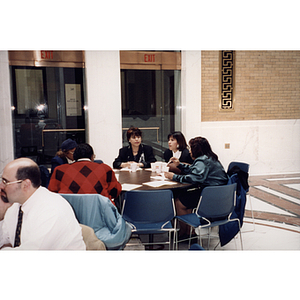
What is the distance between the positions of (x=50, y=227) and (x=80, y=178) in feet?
2.43

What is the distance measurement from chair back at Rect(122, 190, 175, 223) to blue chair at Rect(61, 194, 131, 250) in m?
0.32

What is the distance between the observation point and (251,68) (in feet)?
25.0

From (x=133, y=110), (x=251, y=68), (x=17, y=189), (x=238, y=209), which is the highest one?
(x=251, y=68)

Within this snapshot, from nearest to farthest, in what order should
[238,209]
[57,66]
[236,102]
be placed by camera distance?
1. [238,209]
2. [57,66]
3. [236,102]

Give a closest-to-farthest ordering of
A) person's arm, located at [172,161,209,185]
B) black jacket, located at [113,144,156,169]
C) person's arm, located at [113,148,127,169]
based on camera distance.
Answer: person's arm, located at [172,161,209,185]
person's arm, located at [113,148,127,169]
black jacket, located at [113,144,156,169]

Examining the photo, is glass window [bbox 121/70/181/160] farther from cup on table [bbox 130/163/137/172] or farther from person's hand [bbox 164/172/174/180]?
person's hand [bbox 164/172/174/180]

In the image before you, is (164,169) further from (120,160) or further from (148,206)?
(148,206)

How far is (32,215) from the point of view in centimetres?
223

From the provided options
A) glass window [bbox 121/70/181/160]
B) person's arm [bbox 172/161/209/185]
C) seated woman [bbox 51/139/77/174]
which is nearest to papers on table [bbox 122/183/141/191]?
person's arm [bbox 172/161/209/185]

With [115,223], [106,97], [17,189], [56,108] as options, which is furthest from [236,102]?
[17,189]

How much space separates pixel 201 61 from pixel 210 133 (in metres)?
1.73

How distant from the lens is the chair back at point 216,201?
3041 millimetres

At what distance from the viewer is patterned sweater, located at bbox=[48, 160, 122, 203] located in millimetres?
2838
